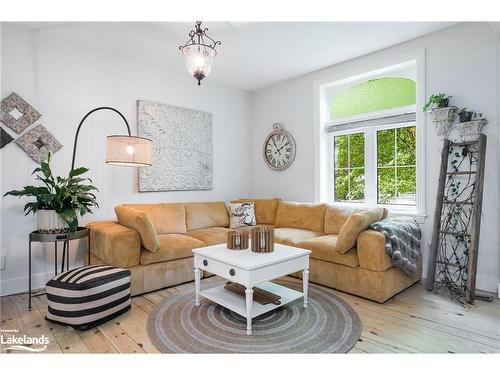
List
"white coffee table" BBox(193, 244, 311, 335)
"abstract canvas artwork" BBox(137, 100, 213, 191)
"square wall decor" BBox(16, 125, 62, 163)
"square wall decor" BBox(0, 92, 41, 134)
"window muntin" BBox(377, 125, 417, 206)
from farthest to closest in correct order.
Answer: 1. "abstract canvas artwork" BBox(137, 100, 213, 191)
2. "window muntin" BBox(377, 125, 417, 206)
3. "square wall decor" BBox(16, 125, 62, 163)
4. "square wall decor" BBox(0, 92, 41, 134)
5. "white coffee table" BBox(193, 244, 311, 335)

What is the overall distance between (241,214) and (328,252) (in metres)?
1.55

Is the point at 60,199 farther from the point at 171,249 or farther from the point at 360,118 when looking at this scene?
the point at 360,118

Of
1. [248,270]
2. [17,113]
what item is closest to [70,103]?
[17,113]

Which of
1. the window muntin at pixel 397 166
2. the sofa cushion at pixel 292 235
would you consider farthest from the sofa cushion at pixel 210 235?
the window muntin at pixel 397 166

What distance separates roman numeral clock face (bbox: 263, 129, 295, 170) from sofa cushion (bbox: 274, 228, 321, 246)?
121 centimetres

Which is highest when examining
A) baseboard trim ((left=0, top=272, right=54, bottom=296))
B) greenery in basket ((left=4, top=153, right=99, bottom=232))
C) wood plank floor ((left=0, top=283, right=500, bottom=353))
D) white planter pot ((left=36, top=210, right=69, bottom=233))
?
greenery in basket ((left=4, top=153, right=99, bottom=232))

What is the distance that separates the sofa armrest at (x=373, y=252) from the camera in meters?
2.62

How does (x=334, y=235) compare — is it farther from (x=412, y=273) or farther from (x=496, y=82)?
(x=496, y=82)

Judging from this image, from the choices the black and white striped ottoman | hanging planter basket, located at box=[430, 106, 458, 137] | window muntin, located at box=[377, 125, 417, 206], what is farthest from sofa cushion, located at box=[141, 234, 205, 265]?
hanging planter basket, located at box=[430, 106, 458, 137]

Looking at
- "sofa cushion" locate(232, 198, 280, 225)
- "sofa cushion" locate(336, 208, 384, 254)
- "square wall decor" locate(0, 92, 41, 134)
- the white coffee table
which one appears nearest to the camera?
the white coffee table

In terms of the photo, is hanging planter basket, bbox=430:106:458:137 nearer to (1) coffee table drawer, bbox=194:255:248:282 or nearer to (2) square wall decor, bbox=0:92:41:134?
(1) coffee table drawer, bbox=194:255:248:282

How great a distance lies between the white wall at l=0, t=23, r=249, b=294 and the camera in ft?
9.48

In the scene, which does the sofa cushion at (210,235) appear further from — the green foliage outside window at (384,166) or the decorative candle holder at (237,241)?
the green foliage outside window at (384,166)

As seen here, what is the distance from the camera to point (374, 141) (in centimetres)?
379
